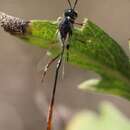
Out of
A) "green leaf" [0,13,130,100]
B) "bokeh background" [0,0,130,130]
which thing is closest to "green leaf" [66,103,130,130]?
"green leaf" [0,13,130,100]

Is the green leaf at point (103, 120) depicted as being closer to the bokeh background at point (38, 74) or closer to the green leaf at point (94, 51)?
the green leaf at point (94, 51)

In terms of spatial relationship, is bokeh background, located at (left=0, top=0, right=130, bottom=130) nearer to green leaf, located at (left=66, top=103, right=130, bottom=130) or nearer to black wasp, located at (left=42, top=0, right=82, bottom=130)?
green leaf, located at (left=66, top=103, right=130, bottom=130)

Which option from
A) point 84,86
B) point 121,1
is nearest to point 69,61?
Answer: point 84,86

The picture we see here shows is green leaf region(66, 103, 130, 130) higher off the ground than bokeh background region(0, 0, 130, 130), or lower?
higher

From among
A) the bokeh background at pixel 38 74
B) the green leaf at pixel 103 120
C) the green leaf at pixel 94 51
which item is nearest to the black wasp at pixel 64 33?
the green leaf at pixel 94 51

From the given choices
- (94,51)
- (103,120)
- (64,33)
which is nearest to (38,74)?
(103,120)
